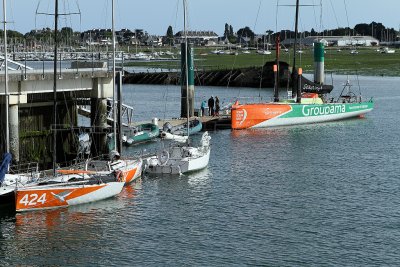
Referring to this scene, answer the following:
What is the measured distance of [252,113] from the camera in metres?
75.8

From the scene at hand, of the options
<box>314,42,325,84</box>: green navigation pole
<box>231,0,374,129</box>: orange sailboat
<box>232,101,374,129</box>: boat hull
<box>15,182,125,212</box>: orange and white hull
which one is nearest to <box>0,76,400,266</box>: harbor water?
<box>15,182,125,212</box>: orange and white hull

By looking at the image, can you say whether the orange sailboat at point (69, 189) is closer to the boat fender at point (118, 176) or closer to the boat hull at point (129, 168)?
the boat fender at point (118, 176)

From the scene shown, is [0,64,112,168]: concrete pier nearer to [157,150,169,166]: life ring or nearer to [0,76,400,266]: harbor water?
[157,150,169,166]: life ring

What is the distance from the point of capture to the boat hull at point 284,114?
75375mm

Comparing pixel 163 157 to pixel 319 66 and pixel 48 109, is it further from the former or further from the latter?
pixel 319 66

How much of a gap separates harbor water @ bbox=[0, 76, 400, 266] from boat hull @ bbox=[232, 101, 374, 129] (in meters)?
13.4

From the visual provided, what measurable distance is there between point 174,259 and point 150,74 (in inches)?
4758

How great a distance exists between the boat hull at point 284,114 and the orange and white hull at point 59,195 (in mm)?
32650

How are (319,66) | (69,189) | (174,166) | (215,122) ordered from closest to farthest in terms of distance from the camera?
(69,189) < (174,166) < (215,122) < (319,66)

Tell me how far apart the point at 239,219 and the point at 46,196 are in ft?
27.6

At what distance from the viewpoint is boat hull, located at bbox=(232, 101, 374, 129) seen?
75.4 metres

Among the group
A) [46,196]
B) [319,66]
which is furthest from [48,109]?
[319,66]

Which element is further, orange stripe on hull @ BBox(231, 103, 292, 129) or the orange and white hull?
orange stripe on hull @ BBox(231, 103, 292, 129)

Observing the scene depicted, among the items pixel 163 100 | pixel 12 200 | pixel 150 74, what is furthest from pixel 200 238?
pixel 150 74
